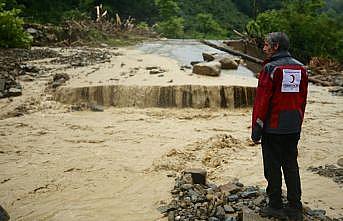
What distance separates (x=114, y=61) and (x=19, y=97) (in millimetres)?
4888

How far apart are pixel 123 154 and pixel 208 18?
98.5 feet

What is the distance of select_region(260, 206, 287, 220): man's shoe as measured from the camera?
3.92 meters

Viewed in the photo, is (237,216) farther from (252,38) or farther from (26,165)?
(252,38)

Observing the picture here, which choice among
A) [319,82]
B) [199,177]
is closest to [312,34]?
[319,82]

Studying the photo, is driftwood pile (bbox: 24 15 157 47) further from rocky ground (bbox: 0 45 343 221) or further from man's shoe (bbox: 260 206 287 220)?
man's shoe (bbox: 260 206 287 220)

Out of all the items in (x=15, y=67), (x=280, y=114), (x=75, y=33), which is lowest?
(x=280, y=114)

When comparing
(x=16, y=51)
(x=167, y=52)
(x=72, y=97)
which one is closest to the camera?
(x=72, y=97)

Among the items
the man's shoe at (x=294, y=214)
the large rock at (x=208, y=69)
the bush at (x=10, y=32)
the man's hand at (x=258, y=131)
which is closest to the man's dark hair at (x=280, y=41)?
the man's hand at (x=258, y=131)

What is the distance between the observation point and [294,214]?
154 inches

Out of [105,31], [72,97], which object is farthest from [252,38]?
[72,97]

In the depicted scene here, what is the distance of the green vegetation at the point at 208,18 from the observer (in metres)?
18.2

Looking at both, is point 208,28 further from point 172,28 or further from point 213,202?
point 213,202

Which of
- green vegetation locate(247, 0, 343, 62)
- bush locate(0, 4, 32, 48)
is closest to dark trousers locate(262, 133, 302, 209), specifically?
bush locate(0, 4, 32, 48)

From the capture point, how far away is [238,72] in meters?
12.5
